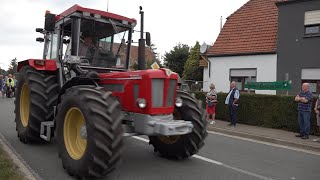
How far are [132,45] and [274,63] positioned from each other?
13940 millimetres

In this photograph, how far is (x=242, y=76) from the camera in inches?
894

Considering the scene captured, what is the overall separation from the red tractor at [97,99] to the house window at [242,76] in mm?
14498

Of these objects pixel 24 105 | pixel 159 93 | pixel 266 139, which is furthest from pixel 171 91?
pixel 266 139

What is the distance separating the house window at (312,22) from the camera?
19156mm

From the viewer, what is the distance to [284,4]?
20.4 m

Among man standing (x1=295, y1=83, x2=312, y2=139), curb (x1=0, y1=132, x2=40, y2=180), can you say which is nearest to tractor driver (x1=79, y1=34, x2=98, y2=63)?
curb (x1=0, y1=132, x2=40, y2=180)

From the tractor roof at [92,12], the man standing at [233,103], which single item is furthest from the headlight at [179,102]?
the man standing at [233,103]

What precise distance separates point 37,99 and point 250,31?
56.4 ft

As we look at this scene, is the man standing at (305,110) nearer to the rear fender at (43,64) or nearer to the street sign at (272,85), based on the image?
the street sign at (272,85)

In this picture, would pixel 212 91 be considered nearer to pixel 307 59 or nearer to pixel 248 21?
pixel 307 59

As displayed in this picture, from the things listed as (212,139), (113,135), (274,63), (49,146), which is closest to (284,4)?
(274,63)

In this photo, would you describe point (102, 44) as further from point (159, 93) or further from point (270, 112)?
point (270, 112)

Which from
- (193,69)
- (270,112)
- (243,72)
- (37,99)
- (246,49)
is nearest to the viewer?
(37,99)

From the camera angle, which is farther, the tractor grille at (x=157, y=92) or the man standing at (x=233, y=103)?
the man standing at (x=233, y=103)
